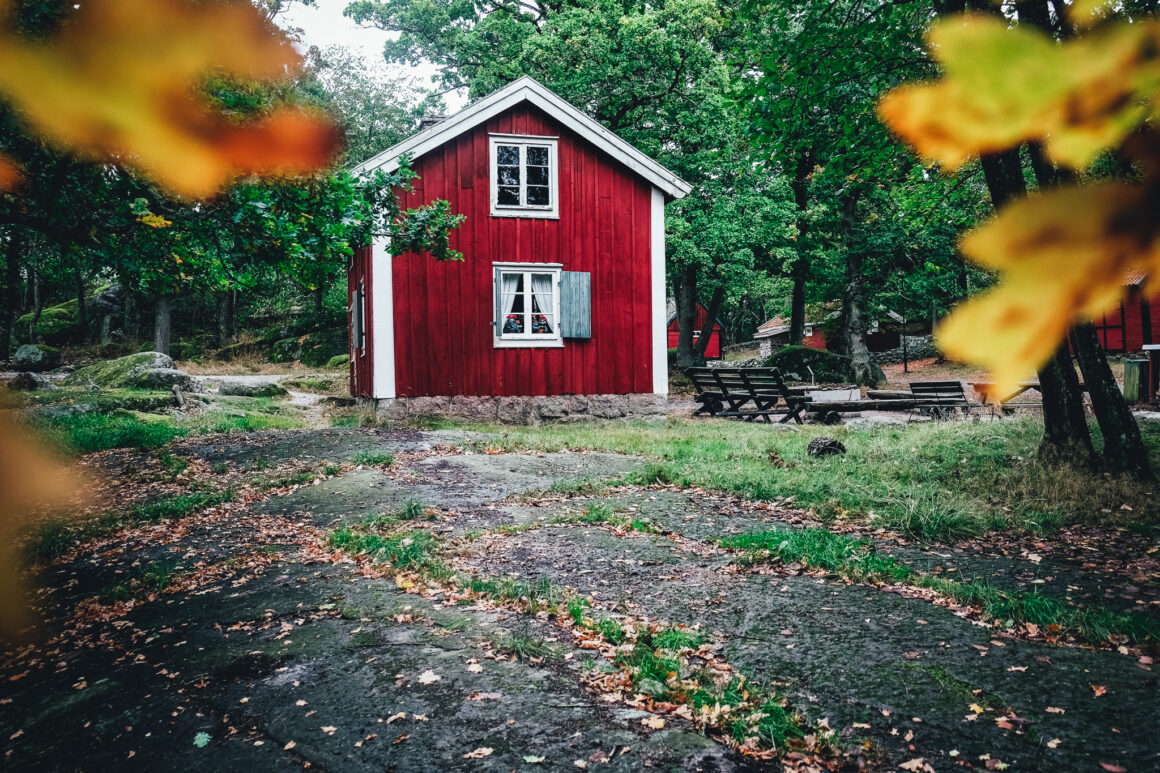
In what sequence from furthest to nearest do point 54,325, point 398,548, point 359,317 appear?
point 54,325, point 359,317, point 398,548

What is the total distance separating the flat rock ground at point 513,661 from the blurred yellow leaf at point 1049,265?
123 centimetres

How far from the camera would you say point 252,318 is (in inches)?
1239

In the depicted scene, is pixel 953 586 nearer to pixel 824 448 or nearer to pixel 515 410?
pixel 824 448

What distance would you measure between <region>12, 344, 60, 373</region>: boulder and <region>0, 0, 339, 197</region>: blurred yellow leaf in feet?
94.5

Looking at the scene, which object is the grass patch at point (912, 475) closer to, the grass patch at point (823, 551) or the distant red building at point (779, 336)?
the grass patch at point (823, 551)

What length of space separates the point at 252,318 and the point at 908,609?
109ft

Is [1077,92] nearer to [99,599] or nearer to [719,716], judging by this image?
[719,716]

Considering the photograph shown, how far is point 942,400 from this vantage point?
1324 cm

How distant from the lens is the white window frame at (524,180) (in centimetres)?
1348

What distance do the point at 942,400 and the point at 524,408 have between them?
28.0 feet

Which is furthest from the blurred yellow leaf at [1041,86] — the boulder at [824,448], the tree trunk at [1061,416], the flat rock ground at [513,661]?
the boulder at [824,448]

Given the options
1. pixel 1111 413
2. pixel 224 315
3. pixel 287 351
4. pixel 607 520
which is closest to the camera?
pixel 607 520

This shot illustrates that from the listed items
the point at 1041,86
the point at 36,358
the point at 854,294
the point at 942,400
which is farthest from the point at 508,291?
the point at 36,358

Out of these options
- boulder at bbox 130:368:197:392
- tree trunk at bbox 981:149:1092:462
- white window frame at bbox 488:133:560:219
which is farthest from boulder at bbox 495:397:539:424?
tree trunk at bbox 981:149:1092:462
